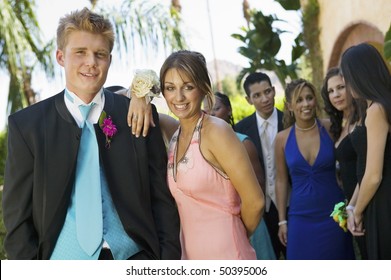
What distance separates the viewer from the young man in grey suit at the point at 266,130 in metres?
5.48

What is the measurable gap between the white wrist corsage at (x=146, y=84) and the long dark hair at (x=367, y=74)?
4.79 ft

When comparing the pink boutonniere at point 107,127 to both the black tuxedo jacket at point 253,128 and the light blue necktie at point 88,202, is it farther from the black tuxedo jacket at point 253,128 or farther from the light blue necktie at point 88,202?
the black tuxedo jacket at point 253,128

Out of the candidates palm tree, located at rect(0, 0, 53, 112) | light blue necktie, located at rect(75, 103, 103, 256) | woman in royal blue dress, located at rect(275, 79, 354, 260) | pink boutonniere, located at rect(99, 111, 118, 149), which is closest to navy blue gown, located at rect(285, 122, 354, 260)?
woman in royal blue dress, located at rect(275, 79, 354, 260)

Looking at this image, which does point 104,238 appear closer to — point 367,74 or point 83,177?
point 83,177

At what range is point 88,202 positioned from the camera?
8.04 ft

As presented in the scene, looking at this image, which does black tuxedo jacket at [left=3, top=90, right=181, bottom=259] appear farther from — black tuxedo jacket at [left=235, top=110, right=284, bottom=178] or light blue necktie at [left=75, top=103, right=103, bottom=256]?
black tuxedo jacket at [left=235, top=110, right=284, bottom=178]

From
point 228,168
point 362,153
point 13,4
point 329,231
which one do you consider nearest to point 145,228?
point 228,168

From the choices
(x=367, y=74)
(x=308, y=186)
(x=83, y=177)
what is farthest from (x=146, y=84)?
(x=308, y=186)

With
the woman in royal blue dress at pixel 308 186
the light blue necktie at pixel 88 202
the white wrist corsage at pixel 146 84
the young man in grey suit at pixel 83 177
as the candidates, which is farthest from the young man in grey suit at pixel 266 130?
the light blue necktie at pixel 88 202

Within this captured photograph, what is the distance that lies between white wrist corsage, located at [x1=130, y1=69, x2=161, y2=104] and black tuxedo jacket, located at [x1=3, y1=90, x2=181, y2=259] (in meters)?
0.27

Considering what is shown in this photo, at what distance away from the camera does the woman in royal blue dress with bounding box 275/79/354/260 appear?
482cm

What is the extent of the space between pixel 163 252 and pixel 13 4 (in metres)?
11.2

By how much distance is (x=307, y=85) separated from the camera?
201 inches
